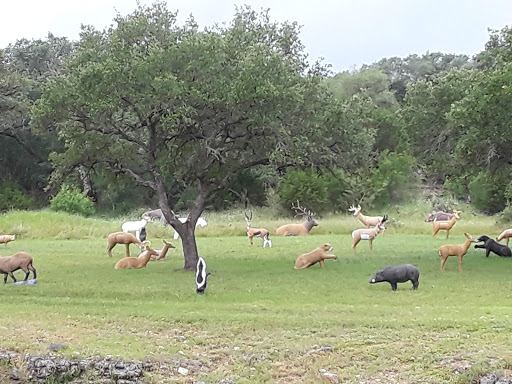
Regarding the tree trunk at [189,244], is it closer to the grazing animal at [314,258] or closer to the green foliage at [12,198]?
the grazing animal at [314,258]

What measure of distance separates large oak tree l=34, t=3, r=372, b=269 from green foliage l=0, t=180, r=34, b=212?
34678 millimetres

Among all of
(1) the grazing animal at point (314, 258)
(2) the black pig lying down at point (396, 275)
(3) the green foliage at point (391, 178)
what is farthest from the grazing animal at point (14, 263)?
(3) the green foliage at point (391, 178)

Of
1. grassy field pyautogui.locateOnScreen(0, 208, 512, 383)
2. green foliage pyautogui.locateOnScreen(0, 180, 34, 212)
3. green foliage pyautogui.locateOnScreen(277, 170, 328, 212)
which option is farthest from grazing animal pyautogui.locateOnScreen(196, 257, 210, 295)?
green foliage pyautogui.locateOnScreen(0, 180, 34, 212)

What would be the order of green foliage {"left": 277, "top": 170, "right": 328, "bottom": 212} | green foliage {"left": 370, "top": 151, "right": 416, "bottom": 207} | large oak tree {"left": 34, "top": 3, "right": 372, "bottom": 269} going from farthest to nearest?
1. green foliage {"left": 370, "top": 151, "right": 416, "bottom": 207}
2. green foliage {"left": 277, "top": 170, "right": 328, "bottom": 212}
3. large oak tree {"left": 34, "top": 3, "right": 372, "bottom": 269}

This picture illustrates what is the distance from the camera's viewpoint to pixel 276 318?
41.3 feet

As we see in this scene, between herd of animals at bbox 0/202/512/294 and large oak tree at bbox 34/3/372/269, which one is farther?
large oak tree at bbox 34/3/372/269

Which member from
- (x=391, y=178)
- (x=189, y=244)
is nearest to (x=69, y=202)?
(x=391, y=178)

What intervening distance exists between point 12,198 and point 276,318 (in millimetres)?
45832

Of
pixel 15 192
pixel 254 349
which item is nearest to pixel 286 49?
pixel 254 349

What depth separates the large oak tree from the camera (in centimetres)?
1766

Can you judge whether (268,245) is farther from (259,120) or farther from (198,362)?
(198,362)

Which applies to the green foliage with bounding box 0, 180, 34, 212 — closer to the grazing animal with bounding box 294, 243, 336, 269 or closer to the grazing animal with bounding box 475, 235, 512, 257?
the grazing animal with bounding box 294, 243, 336, 269

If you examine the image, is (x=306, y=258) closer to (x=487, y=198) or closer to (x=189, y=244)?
(x=189, y=244)

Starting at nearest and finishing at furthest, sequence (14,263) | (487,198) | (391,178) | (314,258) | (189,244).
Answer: (14,263) → (314,258) → (189,244) → (487,198) → (391,178)
